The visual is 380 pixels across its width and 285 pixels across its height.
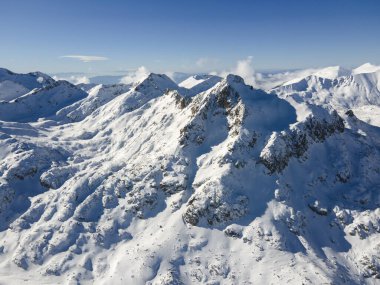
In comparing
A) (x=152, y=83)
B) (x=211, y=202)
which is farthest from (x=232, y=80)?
(x=152, y=83)

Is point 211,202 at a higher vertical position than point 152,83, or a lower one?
lower

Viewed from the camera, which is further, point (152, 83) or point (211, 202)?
point (152, 83)

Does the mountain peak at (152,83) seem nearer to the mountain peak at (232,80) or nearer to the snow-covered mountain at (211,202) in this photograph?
the snow-covered mountain at (211,202)

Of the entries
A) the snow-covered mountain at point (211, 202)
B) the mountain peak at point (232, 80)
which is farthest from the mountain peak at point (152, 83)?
the mountain peak at point (232, 80)

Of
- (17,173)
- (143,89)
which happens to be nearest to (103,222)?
(17,173)

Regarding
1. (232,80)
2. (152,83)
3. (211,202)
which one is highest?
(232,80)

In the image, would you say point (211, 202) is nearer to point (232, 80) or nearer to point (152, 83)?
point (232, 80)

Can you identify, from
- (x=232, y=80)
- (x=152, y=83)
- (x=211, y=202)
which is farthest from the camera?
(x=152, y=83)

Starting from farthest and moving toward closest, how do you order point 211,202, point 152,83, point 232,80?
point 152,83 < point 232,80 < point 211,202

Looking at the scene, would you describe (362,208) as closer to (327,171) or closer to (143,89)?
(327,171)

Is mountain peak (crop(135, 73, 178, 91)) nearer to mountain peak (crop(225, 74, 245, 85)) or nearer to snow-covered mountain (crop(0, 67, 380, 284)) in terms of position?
snow-covered mountain (crop(0, 67, 380, 284))
